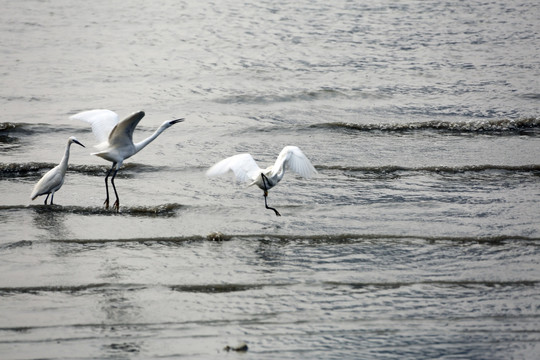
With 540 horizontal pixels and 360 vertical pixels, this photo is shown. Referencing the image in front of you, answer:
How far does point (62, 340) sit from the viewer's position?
579cm

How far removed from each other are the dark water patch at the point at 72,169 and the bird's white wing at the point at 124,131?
4.60 feet

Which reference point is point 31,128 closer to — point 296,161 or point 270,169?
point 270,169

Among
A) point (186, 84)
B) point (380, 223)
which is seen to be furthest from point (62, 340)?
point (186, 84)

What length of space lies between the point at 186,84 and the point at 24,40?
4.67 m

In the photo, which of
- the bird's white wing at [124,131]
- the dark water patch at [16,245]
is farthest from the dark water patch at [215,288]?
the bird's white wing at [124,131]

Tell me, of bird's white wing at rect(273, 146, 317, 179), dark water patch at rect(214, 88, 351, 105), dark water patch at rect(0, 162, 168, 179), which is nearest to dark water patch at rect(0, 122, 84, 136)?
dark water patch at rect(0, 162, 168, 179)

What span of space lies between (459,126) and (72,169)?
6116mm

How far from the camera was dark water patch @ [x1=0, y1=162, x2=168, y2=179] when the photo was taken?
10.3m

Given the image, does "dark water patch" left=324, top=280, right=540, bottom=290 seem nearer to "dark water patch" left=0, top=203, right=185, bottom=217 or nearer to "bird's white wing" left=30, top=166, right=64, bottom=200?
"dark water patch" left=0, top=203, right=185, bottom=217

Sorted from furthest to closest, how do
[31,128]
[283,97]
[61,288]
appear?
1. [283,97]
2. [31,128]
3. [61,288]

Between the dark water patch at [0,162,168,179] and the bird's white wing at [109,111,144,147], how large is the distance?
140 centimetres

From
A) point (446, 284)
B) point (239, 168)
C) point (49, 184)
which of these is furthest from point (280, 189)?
point (446, 284)

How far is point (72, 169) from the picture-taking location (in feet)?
34.7

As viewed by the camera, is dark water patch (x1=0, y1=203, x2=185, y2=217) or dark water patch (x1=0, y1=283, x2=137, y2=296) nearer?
dark water patch (x1=0, y1=283, x2=137, y2=296)
